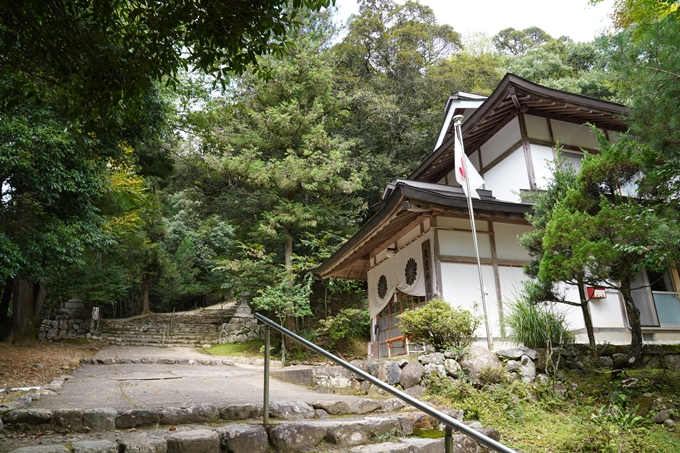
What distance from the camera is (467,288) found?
351 inches

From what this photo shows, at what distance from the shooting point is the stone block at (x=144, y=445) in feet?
8.91

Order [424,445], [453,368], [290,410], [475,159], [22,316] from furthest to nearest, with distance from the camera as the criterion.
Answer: [22,316] → [475,159] → [453,368] → [290,410] → [424,445]

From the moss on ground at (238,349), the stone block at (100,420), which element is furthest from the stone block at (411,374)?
the moss on ground at (238,349)

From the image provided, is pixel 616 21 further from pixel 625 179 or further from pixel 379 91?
pixel 625 179

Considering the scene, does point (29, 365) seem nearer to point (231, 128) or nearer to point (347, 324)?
point (347, 324)

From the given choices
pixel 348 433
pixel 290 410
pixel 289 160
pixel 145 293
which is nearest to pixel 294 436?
pixel 348 433

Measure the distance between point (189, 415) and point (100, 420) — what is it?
2.24ft

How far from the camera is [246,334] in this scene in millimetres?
17531

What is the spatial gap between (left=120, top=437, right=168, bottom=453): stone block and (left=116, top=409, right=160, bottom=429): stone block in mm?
670

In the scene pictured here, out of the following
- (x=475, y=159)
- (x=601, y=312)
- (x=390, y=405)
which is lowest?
(x=390, y=405)

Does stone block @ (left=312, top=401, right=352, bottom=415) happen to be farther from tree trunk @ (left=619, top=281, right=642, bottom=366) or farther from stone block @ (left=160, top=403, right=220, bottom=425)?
tree trunk @ (left=619, top=281, right=642, bottom=366)

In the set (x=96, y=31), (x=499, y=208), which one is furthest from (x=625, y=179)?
(x=96, y=31)

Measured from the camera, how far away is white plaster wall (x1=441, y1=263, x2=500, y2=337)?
8.73 meters

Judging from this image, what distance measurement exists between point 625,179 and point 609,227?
97 centimetres
